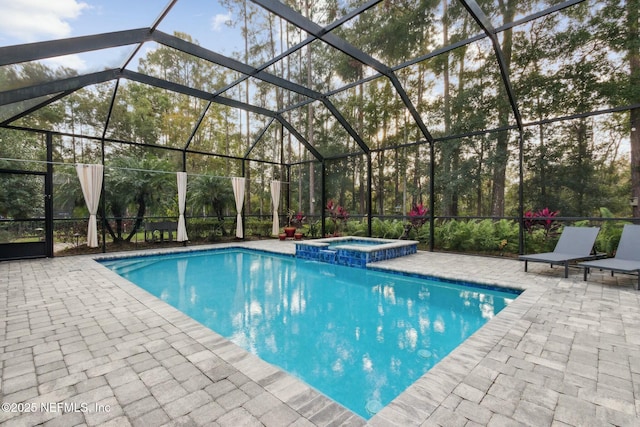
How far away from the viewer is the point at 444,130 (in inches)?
435

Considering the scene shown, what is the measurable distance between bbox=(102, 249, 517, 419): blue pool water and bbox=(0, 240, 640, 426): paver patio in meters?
0.51

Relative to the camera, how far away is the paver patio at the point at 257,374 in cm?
167

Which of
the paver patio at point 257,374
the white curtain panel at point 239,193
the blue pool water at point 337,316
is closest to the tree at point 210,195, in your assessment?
the white curtain panel at point 239,193

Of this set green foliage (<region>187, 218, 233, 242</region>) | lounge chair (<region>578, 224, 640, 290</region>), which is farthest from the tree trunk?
green foliage (<region>187, 218, 233, 242</region>)

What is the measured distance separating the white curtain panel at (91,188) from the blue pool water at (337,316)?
109cm

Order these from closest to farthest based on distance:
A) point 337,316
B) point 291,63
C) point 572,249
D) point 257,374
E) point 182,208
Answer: point 257,374 → point 337,316 → point 572,249 → point 182,208 → point 291,63

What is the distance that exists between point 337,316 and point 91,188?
7146mm

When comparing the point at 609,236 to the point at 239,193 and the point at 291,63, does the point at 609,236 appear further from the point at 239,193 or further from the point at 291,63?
the point at 291,63

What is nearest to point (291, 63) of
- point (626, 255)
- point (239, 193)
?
point (239, 193)

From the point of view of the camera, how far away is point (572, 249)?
5.46m

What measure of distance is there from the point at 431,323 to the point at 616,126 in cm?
896

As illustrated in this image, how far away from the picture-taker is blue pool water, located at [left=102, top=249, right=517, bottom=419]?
2.64 metres

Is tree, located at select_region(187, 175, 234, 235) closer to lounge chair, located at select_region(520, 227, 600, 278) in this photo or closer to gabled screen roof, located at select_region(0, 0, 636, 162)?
gabled screen roof, located at select_region(0, 0, 636, 162)

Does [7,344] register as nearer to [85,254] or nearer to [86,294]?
[86,294]
